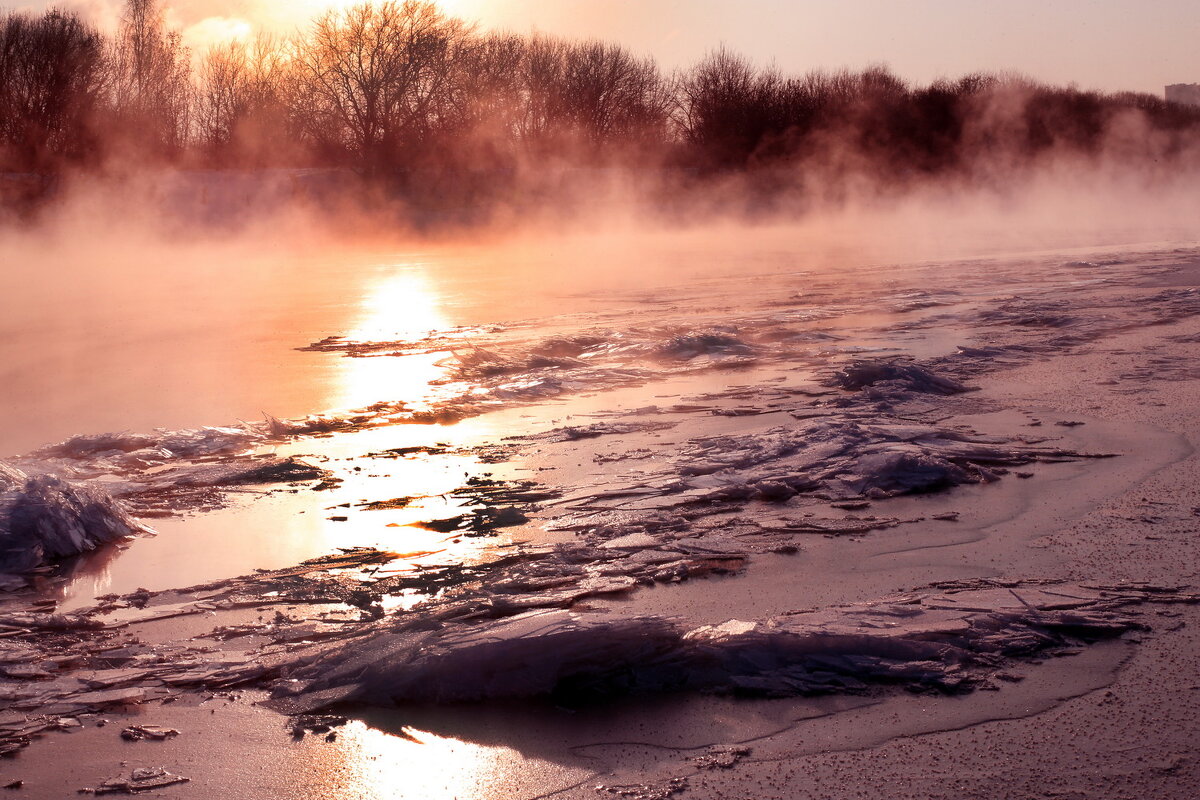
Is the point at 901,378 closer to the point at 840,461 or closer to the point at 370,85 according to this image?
the point at 840,461

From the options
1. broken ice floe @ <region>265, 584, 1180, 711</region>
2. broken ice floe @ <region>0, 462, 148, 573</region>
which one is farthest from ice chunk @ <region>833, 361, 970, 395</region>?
broken ice floe @ <region>0, 462, 148, 573</region>

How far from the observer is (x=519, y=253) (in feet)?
57.1

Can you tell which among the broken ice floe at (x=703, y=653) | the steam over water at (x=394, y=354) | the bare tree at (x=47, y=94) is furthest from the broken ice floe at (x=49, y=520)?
the bare tree at (x=47, y=94)

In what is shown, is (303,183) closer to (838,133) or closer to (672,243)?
(672,243)

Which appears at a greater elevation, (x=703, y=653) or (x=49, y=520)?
(x=49, y=520)

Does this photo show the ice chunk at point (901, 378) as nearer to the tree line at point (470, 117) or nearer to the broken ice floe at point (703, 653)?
the broken ice floe at point (703, 653)

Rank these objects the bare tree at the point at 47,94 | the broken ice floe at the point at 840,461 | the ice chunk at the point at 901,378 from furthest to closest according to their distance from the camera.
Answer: the bare tree at the point at 47,94 → the ice chunk at the point at 901,378 → the broken ice floe at the point at 840,461

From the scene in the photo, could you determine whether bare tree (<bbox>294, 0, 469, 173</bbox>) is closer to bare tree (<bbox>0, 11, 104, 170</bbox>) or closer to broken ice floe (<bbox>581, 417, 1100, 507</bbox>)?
bare tree (<bbox>0, 11, 104, 170</bbox>)

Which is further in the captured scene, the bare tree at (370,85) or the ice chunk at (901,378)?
the bare tree at (370,85)

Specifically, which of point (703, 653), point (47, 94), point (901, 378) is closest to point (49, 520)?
point (703, 653)

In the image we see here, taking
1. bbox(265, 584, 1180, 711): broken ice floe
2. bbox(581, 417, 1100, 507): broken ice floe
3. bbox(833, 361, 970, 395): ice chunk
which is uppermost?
bbox(833, 361, 970, 395): ice chunk

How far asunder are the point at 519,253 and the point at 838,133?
16996mm

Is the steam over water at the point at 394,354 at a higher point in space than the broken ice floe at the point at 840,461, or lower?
higher

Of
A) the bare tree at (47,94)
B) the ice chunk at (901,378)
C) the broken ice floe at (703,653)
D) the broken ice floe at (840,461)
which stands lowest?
the broken ice floe at (703,653)
